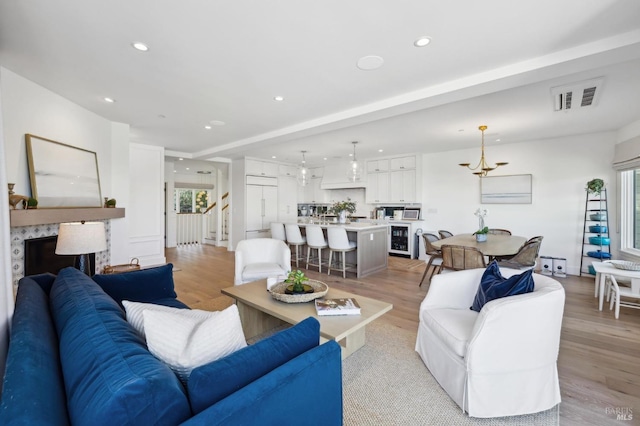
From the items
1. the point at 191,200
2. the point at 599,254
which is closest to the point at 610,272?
the point at 599,254

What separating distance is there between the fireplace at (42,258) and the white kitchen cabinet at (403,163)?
20.8 feet

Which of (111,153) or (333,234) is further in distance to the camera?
(333,234)

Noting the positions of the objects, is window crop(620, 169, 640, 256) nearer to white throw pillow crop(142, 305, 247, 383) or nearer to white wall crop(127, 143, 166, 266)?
white throw pillow crop(142, 305, 247, 383)

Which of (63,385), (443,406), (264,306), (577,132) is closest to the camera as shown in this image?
(63,385)

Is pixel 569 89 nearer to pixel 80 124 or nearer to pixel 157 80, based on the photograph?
pixel 157 80

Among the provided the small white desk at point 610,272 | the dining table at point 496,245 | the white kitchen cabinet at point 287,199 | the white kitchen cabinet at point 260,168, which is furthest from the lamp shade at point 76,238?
the white kitchen cabinet at point 287,199

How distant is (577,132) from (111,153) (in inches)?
301

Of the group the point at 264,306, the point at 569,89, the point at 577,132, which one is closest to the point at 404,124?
the point at 569,89

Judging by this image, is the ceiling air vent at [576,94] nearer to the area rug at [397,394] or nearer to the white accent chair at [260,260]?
the area rug at [397,394]

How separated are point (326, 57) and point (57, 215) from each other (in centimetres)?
321

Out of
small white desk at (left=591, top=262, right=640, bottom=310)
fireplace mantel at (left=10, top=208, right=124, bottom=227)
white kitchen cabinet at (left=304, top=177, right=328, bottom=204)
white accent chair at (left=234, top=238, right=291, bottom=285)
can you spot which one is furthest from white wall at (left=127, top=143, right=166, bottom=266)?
small white desk at (left=591, top=262, right=640, bottom=310)

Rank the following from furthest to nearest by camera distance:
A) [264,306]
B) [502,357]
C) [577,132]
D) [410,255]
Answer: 1. [410,255]
2. [577,132]
3. [264,306]
4. [502,357]

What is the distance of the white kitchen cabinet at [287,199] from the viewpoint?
8047 mm

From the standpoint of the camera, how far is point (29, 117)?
297 cm
